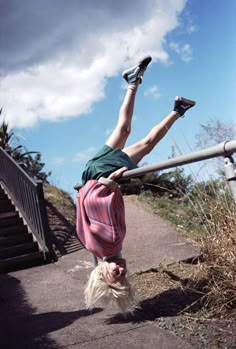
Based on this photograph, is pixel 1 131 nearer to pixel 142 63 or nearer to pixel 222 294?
pixel 142 63

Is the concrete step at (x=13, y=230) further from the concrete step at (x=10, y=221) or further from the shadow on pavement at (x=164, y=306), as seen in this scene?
the shadow on pavement at (x=164, y=306)

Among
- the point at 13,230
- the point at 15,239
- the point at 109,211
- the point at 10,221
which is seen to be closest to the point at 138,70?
the point at 109,211

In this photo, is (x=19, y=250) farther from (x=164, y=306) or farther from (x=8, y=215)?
(x=164, y=306)

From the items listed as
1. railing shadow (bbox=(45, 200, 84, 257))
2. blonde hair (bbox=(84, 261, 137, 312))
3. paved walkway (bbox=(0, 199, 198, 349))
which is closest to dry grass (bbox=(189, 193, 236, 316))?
paved walkway (bbox=(0, 199, 198, 349))

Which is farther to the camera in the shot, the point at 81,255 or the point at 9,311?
the point at 81,255

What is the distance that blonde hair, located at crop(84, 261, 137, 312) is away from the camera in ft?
9.50

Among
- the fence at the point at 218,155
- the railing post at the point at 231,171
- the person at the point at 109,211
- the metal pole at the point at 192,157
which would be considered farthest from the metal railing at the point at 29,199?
the railing post at the point at 231,171

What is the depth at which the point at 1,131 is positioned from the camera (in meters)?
12.3

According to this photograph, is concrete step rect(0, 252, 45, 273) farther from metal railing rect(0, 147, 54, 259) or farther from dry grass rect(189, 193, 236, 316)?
dry grass rect(189, 193, 236, 316)

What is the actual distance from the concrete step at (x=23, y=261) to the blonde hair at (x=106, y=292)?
11.0ft

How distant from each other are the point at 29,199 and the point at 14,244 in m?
0.73

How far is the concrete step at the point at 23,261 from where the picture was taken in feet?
20.3

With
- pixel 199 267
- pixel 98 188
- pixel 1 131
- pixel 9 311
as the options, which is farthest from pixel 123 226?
pixel 1 131

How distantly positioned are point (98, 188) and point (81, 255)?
2.88 meters
